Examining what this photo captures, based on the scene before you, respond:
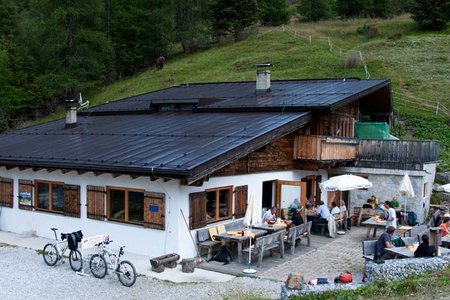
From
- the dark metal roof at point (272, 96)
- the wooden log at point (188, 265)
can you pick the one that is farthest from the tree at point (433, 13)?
the wooden log at point (188, 265)

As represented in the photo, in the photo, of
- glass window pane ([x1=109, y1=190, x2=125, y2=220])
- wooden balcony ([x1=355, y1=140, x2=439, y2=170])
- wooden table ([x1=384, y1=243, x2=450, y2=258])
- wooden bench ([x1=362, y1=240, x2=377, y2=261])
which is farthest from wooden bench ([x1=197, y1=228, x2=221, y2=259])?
wooden balcony ([x1=355, y1=140, x2=439, y2=170])

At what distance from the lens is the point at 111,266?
1205 centimetres

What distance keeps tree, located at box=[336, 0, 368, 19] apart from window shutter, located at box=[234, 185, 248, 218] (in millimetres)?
57163

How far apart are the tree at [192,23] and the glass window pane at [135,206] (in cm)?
4181

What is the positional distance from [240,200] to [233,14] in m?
41.4

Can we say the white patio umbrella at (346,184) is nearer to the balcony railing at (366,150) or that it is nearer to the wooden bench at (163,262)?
the balcony railing at (366,150)

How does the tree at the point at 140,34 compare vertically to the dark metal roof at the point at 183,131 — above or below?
above

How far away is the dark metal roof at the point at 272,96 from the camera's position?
748 inches

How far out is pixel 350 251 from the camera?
49.8ft

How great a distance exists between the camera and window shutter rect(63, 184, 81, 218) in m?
16.1

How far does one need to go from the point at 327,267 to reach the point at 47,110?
38975 mm

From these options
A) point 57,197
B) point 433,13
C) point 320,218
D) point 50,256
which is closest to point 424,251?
point 320,218

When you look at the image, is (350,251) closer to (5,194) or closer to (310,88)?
(310,88)

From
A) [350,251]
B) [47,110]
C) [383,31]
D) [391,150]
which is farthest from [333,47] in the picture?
[350,251]
